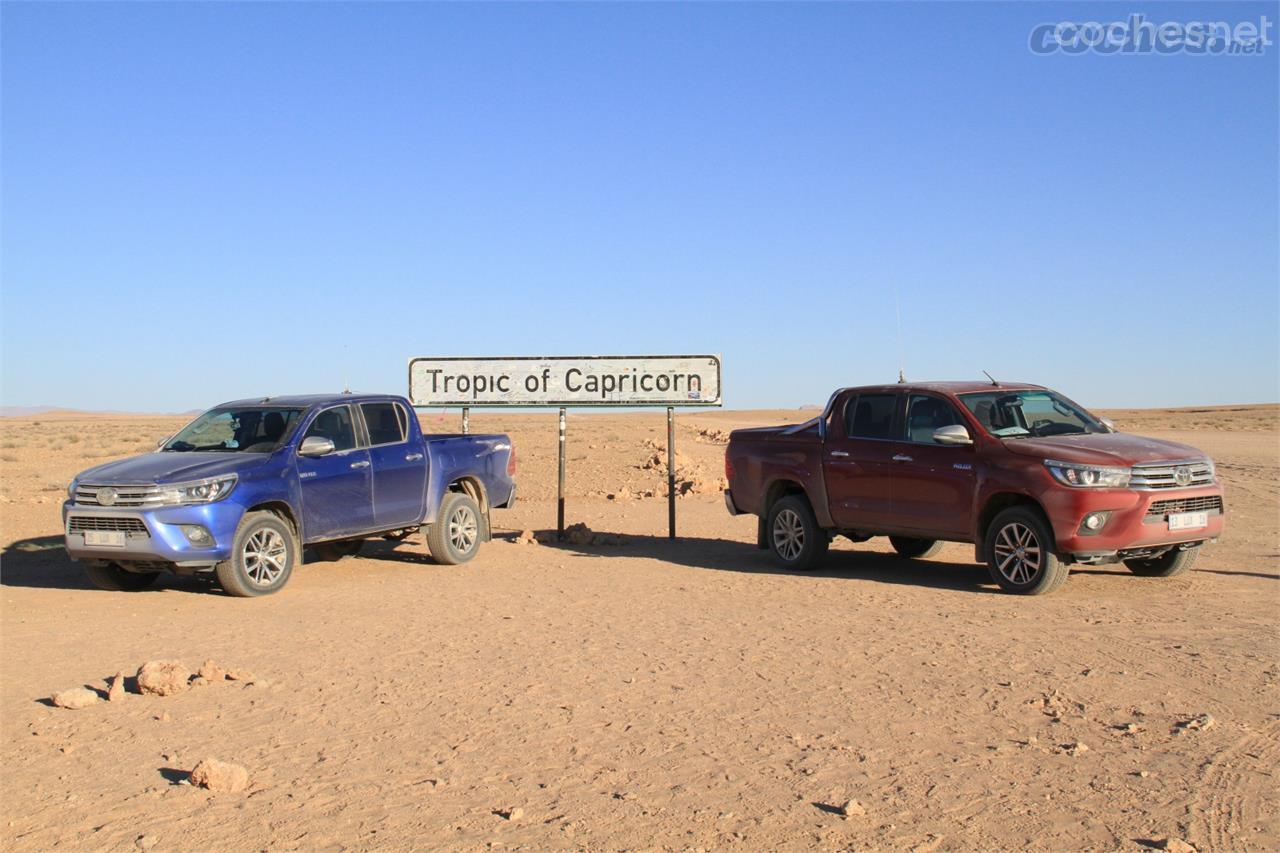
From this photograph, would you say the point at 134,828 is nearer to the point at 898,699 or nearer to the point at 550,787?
the point at 550,787

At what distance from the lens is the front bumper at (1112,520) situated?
36.0 feet

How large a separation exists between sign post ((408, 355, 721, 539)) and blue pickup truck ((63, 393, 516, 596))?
2.35 m

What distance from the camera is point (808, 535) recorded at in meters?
13.6

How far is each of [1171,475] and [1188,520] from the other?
44cm

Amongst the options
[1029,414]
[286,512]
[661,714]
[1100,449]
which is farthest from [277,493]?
[1100,449]

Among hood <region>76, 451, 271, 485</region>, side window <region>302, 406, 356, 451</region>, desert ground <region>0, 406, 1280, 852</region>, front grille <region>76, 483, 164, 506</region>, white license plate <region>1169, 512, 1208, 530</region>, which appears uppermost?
side window <region>302, 406, 356, 451</region>

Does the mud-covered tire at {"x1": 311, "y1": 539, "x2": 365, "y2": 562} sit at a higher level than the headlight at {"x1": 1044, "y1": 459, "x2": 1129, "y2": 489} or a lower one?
lower

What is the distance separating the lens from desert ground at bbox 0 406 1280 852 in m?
5.52

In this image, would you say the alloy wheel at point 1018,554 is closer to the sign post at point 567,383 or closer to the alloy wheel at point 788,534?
the alloy wheel at point 788,534

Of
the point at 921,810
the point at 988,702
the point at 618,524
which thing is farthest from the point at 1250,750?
the point at 618,524

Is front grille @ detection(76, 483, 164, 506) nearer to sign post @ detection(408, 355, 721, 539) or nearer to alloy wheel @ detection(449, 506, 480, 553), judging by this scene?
alloy wheel @ detection(449, 506, 480, 553)

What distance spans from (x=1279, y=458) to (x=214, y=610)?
A: 2701 cm

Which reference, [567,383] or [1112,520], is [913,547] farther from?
[567,383]

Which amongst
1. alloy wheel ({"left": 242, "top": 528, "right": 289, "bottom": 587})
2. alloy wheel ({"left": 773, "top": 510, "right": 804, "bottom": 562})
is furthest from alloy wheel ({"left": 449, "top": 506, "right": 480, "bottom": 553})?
alloy wheel ({"left": 773, "top": 510, "right": 804, "bottom": 562})
